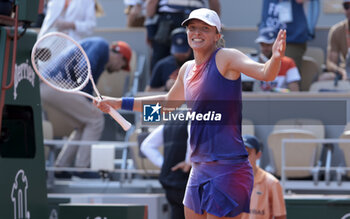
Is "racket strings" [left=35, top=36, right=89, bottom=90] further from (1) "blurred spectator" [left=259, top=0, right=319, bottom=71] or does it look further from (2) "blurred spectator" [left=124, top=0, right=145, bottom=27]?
(2) "blurred spectator" [left=124, top=0, right=145, bottom=27]

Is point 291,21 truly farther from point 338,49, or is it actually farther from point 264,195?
point 264,195

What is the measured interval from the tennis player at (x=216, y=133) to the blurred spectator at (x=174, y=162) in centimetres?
272

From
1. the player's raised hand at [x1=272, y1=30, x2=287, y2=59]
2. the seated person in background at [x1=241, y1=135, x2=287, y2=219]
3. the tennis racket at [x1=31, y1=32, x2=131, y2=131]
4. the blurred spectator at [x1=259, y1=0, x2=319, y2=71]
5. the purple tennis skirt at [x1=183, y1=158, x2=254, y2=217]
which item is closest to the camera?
the player's raised hand at [x1=272, y1=30, x2=287, y2=59]

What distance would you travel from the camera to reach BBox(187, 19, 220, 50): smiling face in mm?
4441

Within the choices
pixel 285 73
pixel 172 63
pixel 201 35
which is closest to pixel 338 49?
pixel 285 73

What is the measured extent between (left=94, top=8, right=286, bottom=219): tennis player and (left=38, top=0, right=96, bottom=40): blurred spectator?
16.7 ft

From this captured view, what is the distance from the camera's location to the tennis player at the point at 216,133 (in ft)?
14.4

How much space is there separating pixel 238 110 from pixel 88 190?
15.1 ft

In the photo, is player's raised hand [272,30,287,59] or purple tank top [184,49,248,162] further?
purple tank top [184,49,248,162]

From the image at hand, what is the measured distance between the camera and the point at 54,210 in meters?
7.23

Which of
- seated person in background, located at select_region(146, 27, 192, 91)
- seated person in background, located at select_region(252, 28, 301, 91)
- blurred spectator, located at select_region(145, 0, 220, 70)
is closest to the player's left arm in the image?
seated person in background, located at select_region(146, 27, 192, 91)

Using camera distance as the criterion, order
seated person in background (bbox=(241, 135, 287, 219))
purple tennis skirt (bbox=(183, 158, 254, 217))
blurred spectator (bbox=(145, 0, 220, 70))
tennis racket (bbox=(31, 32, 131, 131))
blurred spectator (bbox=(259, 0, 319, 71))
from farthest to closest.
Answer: blurred spectator (bbox=(259, 0, 319, 71)) < blurred spectator (bbox=(145, 0, 220, 70)) < seated person in background (bbox=(241, 135, 287, 219)) < tennis racket (bbox=(31, 32, 131, 131)) < purple tennis skirt (bbox=(183, 158, 254, 217))

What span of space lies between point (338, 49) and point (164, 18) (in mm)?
2348

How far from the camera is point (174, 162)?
293 inches
